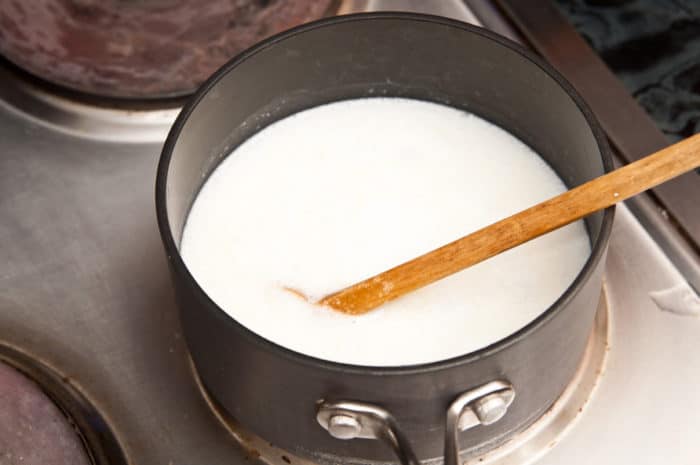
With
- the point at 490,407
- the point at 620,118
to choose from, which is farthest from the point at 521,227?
the point at 620,118

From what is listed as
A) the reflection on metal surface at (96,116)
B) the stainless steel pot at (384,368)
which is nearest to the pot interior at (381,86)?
the stainless steel pot at (384,368)

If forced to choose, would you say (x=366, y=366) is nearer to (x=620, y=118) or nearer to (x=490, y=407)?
(x=490, y=407)

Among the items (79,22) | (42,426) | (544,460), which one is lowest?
(544,460)

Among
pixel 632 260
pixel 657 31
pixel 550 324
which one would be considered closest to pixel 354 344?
pixel 550 324

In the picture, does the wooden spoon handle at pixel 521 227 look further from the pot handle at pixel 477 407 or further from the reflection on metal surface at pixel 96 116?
the reflection on metal surface at pixel 96 116

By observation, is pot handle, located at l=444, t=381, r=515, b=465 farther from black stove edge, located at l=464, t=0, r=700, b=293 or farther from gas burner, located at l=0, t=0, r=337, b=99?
gas burner, located at l=0, t=0, r=337, b=99

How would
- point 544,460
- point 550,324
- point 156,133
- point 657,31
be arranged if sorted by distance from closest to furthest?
point 550,324, point 544,460, point 156,133, point 657,31

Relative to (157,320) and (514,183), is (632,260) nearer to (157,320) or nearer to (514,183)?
(514,183)
